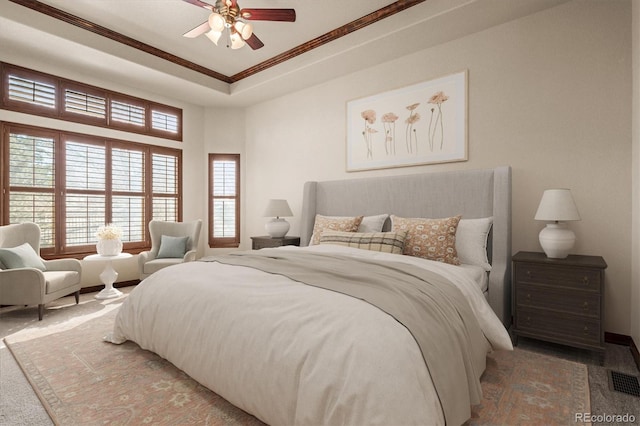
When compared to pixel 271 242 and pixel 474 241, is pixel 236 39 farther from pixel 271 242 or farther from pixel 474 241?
pixel 474 241

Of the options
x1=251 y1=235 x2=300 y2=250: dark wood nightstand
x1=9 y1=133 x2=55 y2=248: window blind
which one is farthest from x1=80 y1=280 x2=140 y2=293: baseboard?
x1=251 y1=235 x2=300 y2=250: dark wood nightstand

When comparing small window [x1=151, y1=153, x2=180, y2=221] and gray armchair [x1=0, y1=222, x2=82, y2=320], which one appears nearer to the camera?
gray armchair [x1=0, y1=222, x2=82, y2=320]

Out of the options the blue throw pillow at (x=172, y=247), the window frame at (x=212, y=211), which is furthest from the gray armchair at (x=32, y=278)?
the window frame at (x=212, y=211)

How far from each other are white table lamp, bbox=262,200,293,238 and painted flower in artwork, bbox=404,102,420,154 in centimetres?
181

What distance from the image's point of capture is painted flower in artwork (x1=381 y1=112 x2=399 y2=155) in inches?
155

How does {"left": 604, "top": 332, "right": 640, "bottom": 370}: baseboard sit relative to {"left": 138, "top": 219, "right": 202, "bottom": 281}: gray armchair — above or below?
below

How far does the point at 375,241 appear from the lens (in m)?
3.02

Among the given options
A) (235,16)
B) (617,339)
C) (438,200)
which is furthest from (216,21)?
A: (617,339)

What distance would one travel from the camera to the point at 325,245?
328 centimetres

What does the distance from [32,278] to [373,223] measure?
3.40 metres

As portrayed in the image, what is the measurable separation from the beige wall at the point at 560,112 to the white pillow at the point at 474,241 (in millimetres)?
413

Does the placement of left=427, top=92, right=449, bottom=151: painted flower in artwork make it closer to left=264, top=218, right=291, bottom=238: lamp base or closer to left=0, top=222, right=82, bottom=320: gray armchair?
left=264, top=218, right=291, bottom=238: lamp base

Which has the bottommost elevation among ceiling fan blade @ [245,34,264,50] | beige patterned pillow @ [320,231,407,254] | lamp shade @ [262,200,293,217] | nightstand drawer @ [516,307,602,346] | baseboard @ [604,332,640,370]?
baseboard @ [604,332,640,370]

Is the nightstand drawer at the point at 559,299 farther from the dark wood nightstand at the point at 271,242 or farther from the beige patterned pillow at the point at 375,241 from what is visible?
the dark wood nightstand at the point at 271,242
